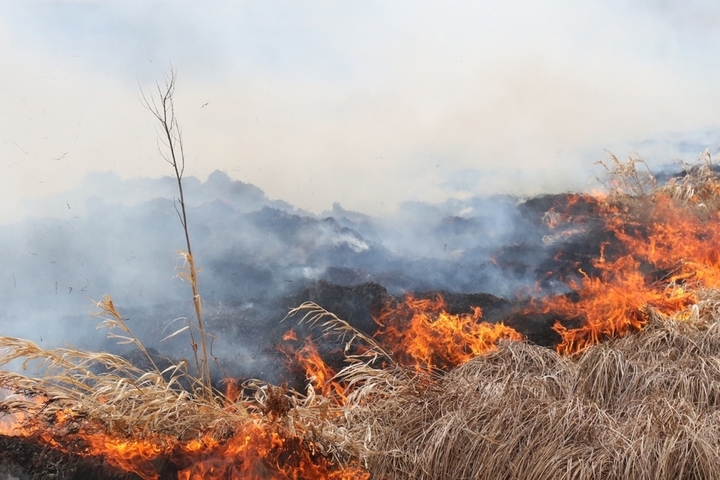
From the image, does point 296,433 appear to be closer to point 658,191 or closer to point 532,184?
point 532,184

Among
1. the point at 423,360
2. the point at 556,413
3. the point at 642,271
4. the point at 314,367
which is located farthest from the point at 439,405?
the point at 642,271

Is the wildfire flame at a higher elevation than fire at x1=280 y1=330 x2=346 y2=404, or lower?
lower

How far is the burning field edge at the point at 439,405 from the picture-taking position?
9.45 feet

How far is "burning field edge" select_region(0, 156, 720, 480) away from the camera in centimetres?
288

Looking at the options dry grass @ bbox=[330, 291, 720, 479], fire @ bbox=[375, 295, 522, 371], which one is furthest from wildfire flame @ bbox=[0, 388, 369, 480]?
fire @ bbox=[375, 295, 522, 371]

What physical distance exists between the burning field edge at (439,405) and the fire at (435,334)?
0.01 metres

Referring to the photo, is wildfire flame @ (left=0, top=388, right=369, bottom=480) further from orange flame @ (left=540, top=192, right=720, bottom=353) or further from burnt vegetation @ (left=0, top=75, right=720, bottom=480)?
orange flame @ (left=540, top=192, right=720, bottom=353)

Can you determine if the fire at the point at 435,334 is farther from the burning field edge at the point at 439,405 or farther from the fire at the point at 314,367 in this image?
the fire at the point at 314,367

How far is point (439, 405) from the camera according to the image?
3.32 m

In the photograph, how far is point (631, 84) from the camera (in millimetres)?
5457

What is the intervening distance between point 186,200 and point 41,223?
2.88 feet

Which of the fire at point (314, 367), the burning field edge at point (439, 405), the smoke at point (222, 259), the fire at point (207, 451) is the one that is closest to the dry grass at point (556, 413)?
the burning field edge at point (439, 405)

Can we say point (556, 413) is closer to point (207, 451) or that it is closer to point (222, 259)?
point (207, 451)

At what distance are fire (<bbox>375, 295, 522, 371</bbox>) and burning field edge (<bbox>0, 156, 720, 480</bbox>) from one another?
11 mm
